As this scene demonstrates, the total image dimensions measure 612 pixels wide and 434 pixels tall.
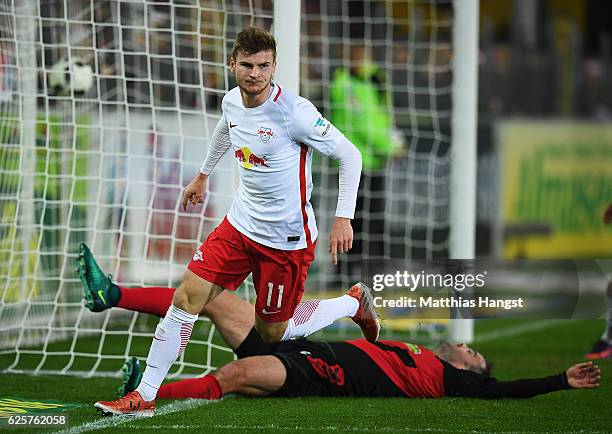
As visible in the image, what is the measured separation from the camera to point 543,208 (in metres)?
15.9

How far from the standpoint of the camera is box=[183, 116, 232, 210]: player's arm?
6008mm

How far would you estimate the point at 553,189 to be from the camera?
15961 millimetres

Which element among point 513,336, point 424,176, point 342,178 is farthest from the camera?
point 424,176

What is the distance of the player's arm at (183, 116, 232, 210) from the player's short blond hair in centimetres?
53

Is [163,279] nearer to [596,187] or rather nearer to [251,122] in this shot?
[251,122]

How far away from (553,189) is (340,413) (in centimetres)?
1069

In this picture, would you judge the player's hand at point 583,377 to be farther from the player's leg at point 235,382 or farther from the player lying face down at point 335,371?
Result: the player's leg at point 235,382

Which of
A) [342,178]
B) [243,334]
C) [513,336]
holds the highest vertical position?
[342,178]

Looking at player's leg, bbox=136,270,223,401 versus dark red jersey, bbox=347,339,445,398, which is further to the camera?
dark red jersey, bbox=347,339,445,398

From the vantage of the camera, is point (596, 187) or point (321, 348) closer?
point (321, 348)

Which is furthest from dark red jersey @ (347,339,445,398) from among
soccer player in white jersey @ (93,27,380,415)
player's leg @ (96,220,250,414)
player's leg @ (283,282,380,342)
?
player's leg @ (96,220,250,414)

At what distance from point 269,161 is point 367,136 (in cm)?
625

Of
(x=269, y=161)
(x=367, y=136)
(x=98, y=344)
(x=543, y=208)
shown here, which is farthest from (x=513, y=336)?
(x=543, y=208)

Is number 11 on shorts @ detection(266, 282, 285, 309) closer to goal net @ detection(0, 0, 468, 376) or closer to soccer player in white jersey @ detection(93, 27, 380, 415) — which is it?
soccer player in white jersey @ detection(93, 27, 380, 415)
